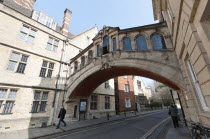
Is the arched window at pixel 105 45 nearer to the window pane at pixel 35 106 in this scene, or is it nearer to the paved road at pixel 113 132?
the paved road at pixel 113 132

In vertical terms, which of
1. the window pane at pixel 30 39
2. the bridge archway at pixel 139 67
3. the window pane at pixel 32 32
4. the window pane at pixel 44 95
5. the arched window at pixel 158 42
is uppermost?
the window pane at pixel 32 32

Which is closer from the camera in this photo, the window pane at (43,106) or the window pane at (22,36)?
the window pane at (43,106)

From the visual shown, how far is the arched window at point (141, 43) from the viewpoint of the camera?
8.65 meters

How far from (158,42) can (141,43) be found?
4.45ft

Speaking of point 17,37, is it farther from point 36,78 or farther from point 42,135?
point 42,135

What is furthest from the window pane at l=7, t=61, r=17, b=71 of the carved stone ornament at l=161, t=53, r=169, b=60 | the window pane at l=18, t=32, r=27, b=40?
the carved stone ornament at l=161, t=53, r=169, b=60

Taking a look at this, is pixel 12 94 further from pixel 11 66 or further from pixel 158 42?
pixel 158 42

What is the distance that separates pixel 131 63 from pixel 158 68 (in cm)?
212

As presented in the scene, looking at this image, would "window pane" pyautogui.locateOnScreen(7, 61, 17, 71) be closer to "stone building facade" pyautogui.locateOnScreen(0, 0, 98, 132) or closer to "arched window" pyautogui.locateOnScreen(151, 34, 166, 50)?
"stone building facade" pyautogui.locateOnScreen(0, 0, 98, 132)

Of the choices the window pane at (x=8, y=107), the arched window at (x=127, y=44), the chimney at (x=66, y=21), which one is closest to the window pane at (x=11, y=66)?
the window pane at (x=8, y=107)

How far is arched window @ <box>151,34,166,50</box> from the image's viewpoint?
8.03 meters

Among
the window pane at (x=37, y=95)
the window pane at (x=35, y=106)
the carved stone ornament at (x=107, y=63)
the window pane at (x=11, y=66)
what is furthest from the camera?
the window pane at (x=37, y=95)

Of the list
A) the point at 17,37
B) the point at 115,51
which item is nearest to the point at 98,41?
the point at 115,51

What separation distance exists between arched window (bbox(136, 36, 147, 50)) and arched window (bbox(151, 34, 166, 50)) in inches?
28.1
